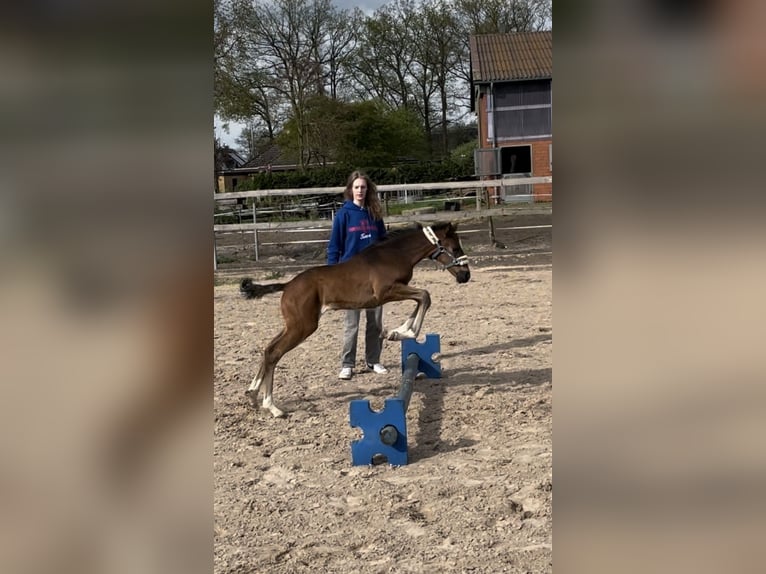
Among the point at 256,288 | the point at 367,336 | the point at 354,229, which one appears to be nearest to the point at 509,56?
the point at 367,336

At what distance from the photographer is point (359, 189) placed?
5.26m

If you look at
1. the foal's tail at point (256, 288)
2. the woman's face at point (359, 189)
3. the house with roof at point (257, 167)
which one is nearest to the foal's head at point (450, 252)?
the woman's face at point (359, 189)

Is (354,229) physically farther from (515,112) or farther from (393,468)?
(515,112)

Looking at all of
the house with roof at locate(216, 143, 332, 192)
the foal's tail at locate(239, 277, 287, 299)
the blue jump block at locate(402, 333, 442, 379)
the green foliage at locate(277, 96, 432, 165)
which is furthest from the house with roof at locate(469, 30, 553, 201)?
the foal's tail at locate(239, 277, 287, 299)

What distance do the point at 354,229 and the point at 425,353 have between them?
45.9 inches

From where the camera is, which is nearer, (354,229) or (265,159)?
(354,229)

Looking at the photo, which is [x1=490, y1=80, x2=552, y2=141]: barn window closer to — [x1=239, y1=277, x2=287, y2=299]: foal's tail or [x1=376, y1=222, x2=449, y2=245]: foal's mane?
[x1=376, y1=222, x2=449, y2=245]: foal's mane

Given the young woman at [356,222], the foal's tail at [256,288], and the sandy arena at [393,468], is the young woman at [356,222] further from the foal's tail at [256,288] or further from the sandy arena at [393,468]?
the sandy arena at [393,468]

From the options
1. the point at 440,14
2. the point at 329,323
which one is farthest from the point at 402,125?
the point at 329,323

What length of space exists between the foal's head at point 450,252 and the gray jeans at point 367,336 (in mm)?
815

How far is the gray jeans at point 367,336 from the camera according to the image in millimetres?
5629
